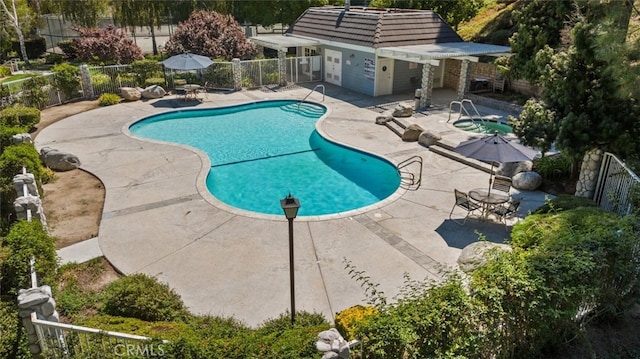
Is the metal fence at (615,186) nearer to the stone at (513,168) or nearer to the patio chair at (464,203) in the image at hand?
the patio chair at (464,203)

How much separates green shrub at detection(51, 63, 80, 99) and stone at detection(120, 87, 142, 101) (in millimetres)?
2294

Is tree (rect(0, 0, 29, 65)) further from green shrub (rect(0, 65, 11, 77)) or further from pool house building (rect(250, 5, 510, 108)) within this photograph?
pool house building (rect(250, 5, 510, 108))

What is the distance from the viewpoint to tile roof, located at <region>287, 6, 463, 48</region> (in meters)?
24.8

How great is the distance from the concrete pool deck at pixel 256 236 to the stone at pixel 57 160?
2.05ft

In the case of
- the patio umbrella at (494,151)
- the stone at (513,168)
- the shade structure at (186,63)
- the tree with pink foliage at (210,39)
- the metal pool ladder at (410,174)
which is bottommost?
the metal pool ladder at (410,174)

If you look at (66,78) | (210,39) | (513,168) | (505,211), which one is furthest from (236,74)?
(505,211)

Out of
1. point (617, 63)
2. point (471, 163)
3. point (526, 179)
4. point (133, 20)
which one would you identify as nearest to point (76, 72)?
point (133, 20)

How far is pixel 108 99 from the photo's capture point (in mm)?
23469

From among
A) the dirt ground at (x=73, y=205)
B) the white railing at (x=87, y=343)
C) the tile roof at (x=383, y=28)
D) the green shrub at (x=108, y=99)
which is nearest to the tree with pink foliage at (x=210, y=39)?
the tile roof at (x=383, y=28)

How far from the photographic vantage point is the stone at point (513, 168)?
1465 cm

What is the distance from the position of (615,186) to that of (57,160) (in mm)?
16781

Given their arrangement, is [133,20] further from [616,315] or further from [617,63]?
[616,315]

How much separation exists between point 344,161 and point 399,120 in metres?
4.31

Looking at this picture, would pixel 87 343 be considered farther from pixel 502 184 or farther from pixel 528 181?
pixel 528 181
